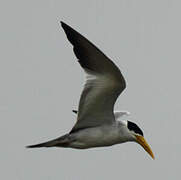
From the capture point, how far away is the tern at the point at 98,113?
11.4 metres

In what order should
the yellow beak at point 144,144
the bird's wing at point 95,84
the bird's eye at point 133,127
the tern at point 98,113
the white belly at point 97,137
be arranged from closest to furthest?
1. the bird's wing at point 95,84
2. the tern at point 98,113
3. the white belly at point 97,137
4. the bird's eye at point 133,127
5. the yellow beak at point 144,144

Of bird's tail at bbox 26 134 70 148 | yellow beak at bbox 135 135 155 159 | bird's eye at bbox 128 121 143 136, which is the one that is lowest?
yellow beak at bbox 135 135 155 159

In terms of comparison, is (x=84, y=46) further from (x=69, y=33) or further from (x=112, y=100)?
(x=112, y=100)

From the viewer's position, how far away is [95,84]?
468 inches

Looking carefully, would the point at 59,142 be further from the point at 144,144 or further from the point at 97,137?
the point at 144,144

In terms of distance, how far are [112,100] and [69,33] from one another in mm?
1917

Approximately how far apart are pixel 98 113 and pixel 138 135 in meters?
1.11

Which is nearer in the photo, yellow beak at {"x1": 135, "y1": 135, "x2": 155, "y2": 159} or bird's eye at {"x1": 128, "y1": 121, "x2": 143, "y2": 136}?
bird's eye at {"x1": 128, "y1": 121, "x2": 143, "y2": 136}

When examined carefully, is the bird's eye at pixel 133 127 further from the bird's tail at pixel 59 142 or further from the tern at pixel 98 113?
the bird's tail at pixel 59 142

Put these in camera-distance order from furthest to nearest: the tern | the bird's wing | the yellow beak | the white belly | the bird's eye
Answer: the yellow beak
the bird's eye
the white belly
the tern
the bird's wing

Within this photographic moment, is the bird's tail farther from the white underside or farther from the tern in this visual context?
the white underside

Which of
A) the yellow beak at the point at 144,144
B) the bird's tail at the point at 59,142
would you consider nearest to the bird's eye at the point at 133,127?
the yellow beak at the point at 144,144

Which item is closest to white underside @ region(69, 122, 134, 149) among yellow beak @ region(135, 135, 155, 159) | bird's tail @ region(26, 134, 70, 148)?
bird's tail @ region(26, 134, 70, 148)

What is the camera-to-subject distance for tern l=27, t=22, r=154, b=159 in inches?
450
